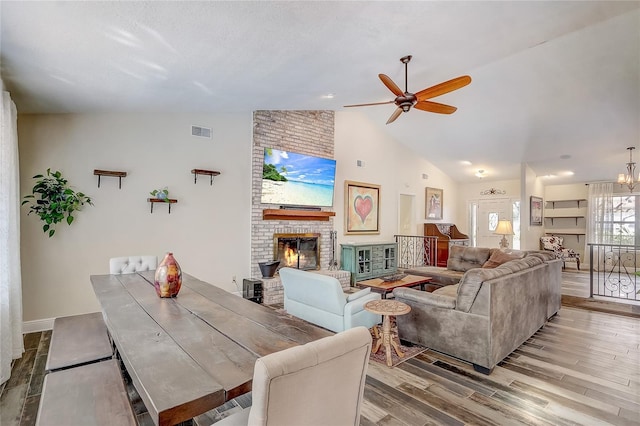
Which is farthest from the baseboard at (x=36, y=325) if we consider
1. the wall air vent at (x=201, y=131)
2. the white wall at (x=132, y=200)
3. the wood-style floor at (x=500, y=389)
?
the wall air vent at (x=201, y=131)

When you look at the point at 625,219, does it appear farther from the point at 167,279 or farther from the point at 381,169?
the point at 167,279

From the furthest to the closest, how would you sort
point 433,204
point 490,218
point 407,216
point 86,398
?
point 490,218 < point 433,204 < point 407,216 < point 86,398

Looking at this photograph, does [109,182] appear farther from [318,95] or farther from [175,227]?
[318,95]

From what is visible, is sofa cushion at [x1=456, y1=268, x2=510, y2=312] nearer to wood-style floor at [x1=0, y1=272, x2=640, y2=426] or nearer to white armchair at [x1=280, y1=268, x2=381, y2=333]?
wood-style floor at [x1=0, y1=272, x2=640, y2=426]

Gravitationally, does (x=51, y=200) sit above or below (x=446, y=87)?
below

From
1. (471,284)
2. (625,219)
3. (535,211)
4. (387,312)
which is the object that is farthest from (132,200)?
(625,219)

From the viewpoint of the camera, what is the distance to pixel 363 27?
2.85 metres

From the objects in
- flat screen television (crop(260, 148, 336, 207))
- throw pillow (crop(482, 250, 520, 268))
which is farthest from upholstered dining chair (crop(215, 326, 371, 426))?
flat screen television (crop(260, 148, 336, 207))

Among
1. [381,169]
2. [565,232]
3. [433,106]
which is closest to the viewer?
[433,106]

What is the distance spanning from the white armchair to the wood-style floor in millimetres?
501

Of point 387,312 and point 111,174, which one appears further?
point 111,174

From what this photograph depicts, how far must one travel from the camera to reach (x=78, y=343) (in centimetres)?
217

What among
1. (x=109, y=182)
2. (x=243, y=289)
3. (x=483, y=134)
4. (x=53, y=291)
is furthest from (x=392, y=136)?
(x=53, y=291)

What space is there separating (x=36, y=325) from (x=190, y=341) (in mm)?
3592
